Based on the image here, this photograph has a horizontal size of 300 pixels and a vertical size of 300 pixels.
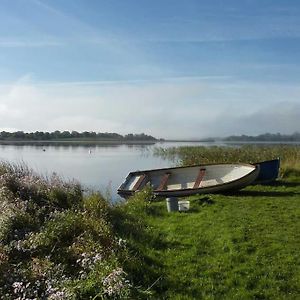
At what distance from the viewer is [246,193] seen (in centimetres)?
1574

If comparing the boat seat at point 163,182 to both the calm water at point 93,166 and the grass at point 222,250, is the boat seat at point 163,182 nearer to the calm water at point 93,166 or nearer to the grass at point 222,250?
the calm water at point 93,166

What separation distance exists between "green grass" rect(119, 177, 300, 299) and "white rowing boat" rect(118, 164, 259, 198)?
119 inches

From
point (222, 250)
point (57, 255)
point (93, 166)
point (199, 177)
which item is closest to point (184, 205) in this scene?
point (222, 250)

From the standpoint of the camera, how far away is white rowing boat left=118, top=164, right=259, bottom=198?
15.5 meters

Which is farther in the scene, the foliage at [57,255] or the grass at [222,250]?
the grass at [222,250]

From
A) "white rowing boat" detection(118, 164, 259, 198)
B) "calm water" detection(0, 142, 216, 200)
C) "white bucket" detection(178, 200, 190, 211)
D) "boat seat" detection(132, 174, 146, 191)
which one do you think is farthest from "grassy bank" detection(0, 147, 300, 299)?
"boat seat" detection(132, 174, 146, 191)

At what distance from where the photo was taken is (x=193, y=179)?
60.4 ft

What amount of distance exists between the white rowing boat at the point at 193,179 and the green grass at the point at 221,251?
9.95ft

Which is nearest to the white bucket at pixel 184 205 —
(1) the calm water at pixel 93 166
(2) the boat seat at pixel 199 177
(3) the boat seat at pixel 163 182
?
(1) the calm water at pixel 93 166

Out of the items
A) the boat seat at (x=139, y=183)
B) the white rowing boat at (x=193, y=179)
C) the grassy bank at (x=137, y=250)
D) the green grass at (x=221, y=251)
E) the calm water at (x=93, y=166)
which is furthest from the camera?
the calm water at (x=93, y=166)

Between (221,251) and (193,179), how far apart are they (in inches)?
425

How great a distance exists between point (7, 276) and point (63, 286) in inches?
30.3

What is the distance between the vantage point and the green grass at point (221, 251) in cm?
598

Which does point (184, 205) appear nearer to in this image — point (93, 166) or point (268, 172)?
point (268, 172)
